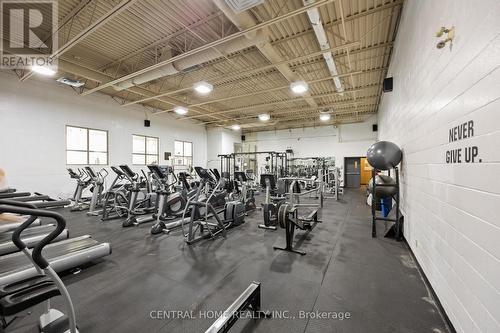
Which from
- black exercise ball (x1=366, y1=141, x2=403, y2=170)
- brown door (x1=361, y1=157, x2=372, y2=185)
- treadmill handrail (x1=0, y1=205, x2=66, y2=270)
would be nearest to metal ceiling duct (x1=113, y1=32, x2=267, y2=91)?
black exercise ball (x1=366, y1=141, x2=403, y2=170)

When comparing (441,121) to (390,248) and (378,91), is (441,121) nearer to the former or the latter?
(390,248)

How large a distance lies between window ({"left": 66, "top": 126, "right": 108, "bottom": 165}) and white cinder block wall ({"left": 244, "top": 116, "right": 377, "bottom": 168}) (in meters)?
9.99

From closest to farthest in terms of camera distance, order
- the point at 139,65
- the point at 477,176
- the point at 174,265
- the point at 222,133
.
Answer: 1. the point at 477,176
2. the point at 174,265
3. the point at 139,65
4. the point at 222,133

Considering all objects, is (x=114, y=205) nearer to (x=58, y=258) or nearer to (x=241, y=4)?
(x=58, y=258)

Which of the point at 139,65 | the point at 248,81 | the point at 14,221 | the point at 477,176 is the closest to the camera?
the point at 477,176

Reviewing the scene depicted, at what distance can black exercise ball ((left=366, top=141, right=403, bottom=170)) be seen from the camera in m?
3.97

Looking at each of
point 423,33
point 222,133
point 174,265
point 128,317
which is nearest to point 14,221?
point 174,265

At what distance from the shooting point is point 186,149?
43.6ft

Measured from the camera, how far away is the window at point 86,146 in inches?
327

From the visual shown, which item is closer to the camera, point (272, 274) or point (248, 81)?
point (272, 274)

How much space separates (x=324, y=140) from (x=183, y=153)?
9268 millimetres

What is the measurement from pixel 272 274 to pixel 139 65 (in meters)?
7.09

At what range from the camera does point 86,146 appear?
8.75 metres

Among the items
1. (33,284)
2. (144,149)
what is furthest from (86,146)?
(33,284)
